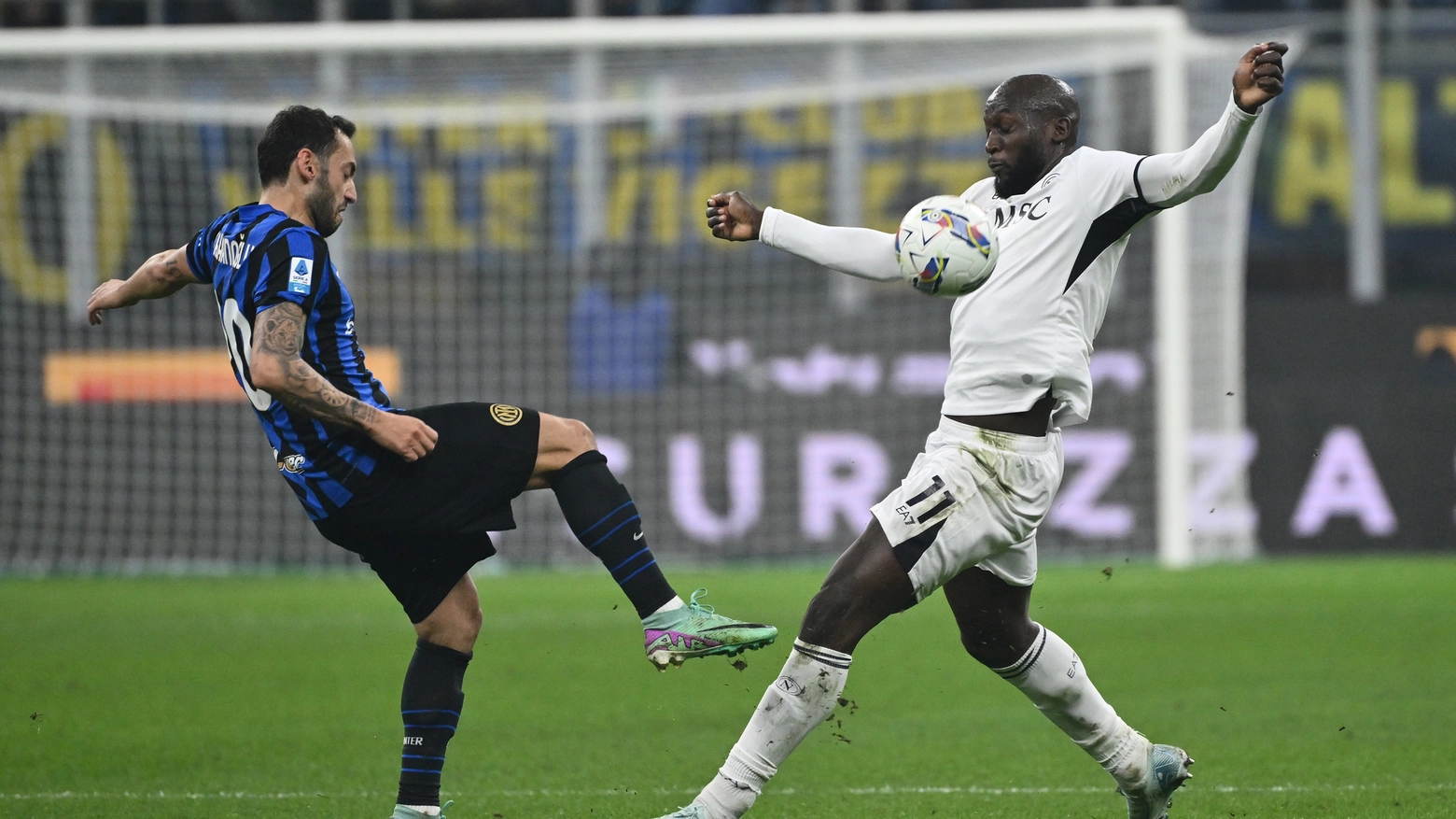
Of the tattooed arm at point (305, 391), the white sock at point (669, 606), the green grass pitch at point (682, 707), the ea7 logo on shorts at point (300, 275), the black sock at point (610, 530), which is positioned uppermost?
the ea7 logo on shorts at point (300, 275)

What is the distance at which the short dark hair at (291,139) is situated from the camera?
4969mm

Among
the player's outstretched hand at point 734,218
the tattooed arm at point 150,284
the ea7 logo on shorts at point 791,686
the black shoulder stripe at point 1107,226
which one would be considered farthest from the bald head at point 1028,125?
the tattooed arm at point 150,284

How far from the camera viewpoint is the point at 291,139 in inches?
196

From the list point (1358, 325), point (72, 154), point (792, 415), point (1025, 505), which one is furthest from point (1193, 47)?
point (1025, 505)

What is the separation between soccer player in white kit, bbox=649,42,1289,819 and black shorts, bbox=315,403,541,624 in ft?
2.83

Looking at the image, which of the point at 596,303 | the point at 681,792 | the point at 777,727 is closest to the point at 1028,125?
the point at 777,727

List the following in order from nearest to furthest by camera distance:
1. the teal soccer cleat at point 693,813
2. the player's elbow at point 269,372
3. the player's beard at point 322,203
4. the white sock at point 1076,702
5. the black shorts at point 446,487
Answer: the player's elbow at point 269,372 < the teal soccer cleat at point 693,813 < the black shorts at point 446,487 < the player's beard at point 322,203 < the white sock at point 1076,702

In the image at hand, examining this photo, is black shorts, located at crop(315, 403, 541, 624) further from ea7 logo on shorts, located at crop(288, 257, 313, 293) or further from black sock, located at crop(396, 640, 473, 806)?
ea7 logo on shorts, located at crop(288, 257, 313, 293)

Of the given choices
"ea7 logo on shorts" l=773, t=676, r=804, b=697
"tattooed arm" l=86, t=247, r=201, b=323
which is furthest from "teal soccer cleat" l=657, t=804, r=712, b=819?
"tattooed arm" l=86, t=247, r=201, b=323

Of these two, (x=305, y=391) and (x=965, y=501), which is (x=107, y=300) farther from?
(x=965, y=501)

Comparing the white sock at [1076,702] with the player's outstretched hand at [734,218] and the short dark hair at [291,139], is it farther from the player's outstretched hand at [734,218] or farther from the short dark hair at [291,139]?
the short dark hair at [291,139]

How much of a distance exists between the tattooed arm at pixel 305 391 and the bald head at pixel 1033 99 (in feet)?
6.18

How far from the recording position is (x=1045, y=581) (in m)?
14.0

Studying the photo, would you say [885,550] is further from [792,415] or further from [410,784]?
[792,415]
